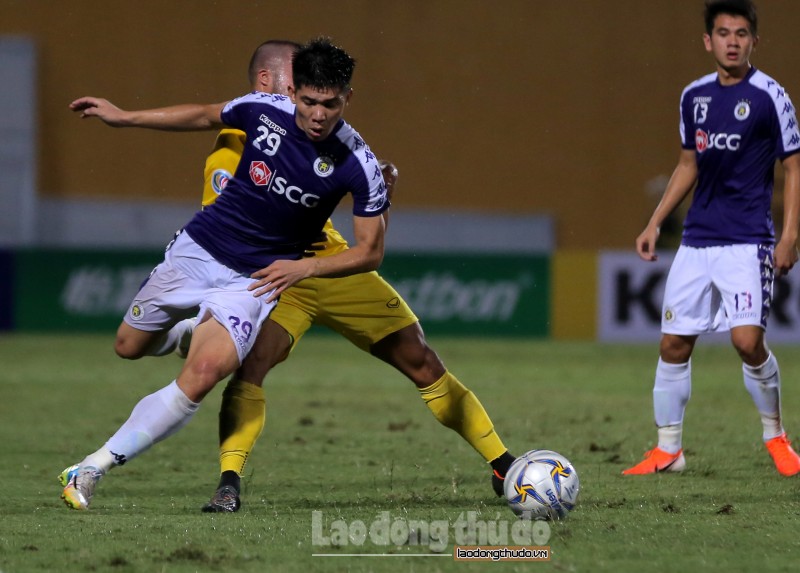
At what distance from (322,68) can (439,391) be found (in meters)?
1.53

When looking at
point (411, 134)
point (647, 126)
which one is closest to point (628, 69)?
point (647, 126)

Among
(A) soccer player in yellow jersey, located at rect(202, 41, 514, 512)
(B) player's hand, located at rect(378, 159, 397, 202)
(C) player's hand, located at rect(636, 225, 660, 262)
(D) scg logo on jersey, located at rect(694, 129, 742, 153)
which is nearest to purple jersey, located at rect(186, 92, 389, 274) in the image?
(A) soccer player in yellow jersey, located at rect(202, 41, 514, 512)

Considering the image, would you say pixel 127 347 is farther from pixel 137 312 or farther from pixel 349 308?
pixel 349 308

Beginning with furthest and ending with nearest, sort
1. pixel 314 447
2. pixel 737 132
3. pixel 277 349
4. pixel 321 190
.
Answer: pixel 314 447
pixel 737 132
pixel 277 349
pixel 321 190

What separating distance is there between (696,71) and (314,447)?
18.0 meters

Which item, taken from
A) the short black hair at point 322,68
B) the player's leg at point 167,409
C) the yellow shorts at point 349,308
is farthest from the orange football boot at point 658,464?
the short black hair at point 322,68

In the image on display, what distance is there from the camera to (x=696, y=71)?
2403cm

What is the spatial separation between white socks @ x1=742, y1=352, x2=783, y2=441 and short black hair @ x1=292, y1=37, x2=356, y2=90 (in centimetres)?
262

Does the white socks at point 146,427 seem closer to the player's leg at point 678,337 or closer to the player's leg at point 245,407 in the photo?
the player's leg at point 245,407

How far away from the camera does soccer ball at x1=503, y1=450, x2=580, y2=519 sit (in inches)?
198

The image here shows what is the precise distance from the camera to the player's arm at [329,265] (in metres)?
5.09

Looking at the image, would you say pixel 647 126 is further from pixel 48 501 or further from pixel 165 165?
pixel 48 501

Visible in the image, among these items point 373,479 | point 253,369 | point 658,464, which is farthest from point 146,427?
point 658,464

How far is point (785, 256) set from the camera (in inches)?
242
